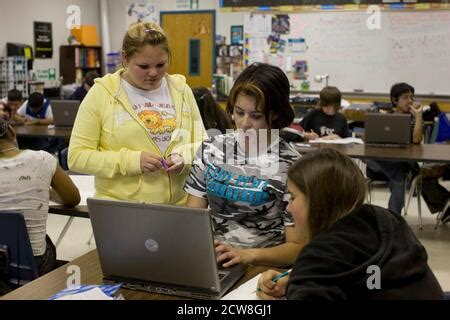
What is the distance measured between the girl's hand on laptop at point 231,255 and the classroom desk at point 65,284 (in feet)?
0.14

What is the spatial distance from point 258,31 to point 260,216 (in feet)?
21.7

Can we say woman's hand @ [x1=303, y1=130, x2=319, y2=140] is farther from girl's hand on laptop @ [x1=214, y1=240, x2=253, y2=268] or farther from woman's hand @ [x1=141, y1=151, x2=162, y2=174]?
girl's hand on laptop @ [x1=214, y1=240, x2=253, y2=268]

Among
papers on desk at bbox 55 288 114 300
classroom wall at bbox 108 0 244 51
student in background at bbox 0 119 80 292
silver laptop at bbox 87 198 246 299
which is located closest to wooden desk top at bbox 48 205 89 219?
student in background at bbox 0 119 80 292

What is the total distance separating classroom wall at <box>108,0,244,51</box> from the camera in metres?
8.41

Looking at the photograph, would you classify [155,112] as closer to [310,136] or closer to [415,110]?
[310,136]

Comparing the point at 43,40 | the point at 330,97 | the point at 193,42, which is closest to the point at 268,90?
the point at 330,97

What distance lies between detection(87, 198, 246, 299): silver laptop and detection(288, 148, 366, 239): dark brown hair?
255 mm

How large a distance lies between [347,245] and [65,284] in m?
0.84

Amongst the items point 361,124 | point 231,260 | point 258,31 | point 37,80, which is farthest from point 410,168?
point 37,80

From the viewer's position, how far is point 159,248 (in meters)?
1.45

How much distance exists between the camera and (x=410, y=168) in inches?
180

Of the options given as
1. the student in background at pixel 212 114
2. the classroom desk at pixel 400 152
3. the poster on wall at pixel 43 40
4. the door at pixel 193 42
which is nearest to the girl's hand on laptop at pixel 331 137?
the classroom desk at pixel 400 152

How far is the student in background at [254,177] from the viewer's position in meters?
1.71

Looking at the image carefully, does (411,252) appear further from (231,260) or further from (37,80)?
(37,80)
